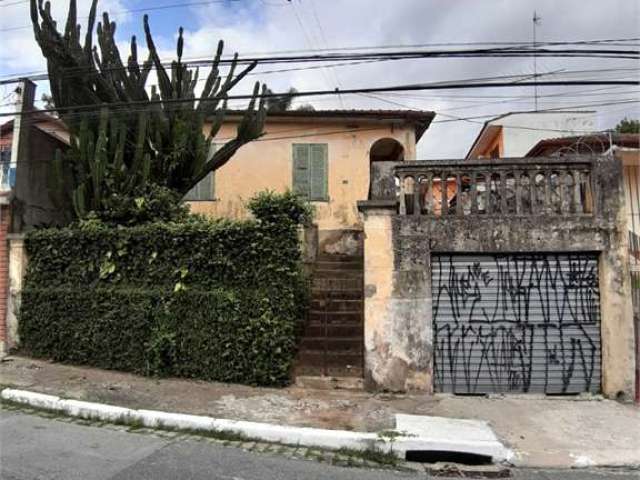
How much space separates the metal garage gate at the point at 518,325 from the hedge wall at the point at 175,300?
7.80ft

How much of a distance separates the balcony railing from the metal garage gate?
28.6 inches

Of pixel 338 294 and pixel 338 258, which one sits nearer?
pixel 338 294

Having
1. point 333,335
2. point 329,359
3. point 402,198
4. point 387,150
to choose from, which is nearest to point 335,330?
point 333,335

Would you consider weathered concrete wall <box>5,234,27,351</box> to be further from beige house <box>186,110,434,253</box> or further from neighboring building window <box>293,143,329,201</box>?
neighboring building window <box>293,143,329,201</box>

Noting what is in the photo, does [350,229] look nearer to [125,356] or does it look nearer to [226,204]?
[226,204]

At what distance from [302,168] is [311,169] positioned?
0.78 feet

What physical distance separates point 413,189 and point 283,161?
6.87m

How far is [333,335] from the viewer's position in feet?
29.0

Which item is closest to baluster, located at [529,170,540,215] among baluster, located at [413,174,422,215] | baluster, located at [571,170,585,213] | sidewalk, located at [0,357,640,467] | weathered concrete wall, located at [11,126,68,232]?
baluster, located at [571,170,585,213]

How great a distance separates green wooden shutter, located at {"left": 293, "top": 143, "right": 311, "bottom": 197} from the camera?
14.6m

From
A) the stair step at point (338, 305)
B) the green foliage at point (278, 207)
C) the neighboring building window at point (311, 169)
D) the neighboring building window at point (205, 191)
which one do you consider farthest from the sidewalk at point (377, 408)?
the neighboring building window at point (311, 169)

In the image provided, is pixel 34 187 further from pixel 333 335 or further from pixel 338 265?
pixel 333 335

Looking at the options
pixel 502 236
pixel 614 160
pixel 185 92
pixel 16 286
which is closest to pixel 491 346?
pixel 502 236

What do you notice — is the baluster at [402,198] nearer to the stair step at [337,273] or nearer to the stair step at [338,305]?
the stair step at [338,305]
